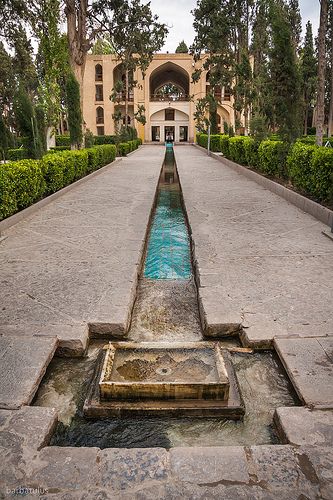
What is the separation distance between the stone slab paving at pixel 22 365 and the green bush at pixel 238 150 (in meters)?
13.2

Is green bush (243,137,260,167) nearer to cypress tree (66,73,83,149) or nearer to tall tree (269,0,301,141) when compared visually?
tall tree (269,0,301,141)

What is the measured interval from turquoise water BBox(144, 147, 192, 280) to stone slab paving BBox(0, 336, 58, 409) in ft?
6.89

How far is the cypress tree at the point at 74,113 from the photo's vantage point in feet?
46.3

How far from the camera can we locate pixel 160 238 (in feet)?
21.3

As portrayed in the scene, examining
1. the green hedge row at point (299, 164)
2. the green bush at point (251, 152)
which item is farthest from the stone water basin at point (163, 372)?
the green bush at point (251, 152)

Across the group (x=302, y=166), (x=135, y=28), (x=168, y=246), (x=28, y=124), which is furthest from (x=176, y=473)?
(x=135, y=28)

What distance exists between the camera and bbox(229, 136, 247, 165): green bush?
1491cm

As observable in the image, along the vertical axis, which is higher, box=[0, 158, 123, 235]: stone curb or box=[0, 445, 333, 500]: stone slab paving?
box=[0, 158, 123, 235]: stone curb

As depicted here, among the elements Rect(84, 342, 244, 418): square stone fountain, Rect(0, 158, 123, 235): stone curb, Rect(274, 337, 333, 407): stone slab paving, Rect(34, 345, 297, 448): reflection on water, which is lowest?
Rect(34, 345, 297, 448): reflection on water

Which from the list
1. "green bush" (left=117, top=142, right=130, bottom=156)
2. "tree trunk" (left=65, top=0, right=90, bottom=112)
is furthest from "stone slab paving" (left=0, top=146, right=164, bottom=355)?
"green bush" (left=117, top=142, right=130, bottom=156)

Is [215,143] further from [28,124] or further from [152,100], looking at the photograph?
[152,100]

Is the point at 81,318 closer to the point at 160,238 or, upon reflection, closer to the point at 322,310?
the point at 322,310

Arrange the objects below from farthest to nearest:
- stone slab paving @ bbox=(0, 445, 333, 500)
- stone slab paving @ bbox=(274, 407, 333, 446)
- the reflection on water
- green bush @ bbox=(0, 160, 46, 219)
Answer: green bush @ bbox=(0, 160, 46, 219) < the reflection on water < stone slab paving @ bbox=(274, 407, 333, 446) < stone slab paving @ bbox=(0, 445, 333, 500)

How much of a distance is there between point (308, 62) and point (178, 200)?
28.3 metres
